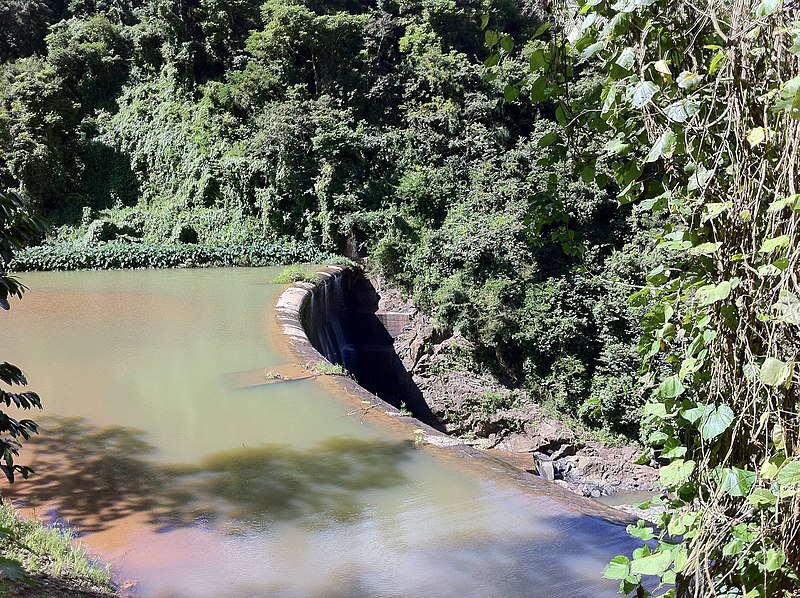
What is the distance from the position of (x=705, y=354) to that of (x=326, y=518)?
3.01 meters

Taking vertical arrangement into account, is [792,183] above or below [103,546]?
above

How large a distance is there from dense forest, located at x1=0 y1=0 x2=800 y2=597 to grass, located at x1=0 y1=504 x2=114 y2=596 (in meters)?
2.59

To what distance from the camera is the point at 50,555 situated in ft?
10.3

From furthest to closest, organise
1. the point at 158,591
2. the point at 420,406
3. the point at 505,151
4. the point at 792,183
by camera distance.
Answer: the point at 505,151, the point at 420,406, the point at 158,591, the point at 792,183

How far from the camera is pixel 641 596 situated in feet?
4.65

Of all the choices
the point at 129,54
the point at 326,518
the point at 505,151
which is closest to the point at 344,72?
the point at 505,151

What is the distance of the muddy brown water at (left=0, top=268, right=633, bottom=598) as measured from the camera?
3.24m

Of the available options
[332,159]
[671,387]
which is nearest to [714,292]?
[671,387]

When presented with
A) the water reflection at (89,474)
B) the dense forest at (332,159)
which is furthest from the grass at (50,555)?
the dense forest at (332,159)

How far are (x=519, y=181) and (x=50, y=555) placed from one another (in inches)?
538

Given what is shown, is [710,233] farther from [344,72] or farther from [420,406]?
[344,72]

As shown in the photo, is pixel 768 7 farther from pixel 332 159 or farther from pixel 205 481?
pixel 332 159

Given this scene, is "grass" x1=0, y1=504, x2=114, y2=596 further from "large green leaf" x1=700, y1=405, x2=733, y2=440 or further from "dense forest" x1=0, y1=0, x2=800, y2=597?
"large green leaf" x1=700, y1=405, x2=733, y2=440

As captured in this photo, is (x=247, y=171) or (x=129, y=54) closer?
(x=247, y=171)
